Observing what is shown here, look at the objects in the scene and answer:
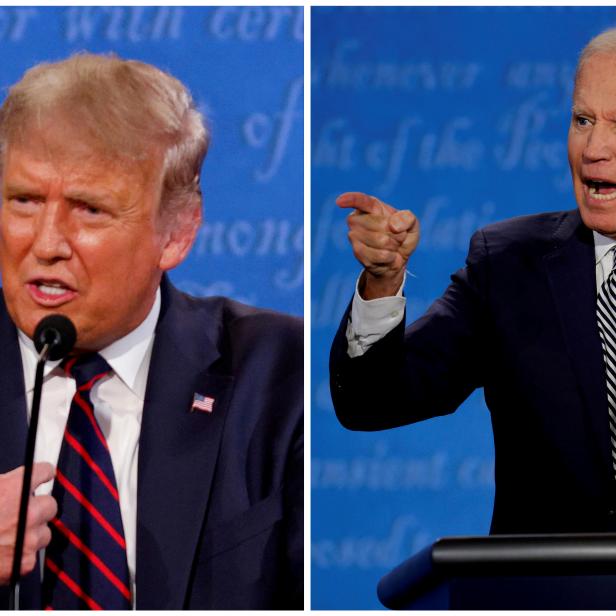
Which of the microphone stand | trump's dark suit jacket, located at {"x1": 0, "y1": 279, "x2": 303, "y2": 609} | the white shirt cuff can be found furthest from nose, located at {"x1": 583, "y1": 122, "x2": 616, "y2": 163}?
the microphone stand

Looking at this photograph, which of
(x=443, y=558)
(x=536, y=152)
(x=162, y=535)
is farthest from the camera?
A: (x=536, y=152)

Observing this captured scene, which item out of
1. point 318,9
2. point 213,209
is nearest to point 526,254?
point 213,209

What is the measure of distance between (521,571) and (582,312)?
34.3 inches

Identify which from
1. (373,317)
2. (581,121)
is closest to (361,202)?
(373,317)

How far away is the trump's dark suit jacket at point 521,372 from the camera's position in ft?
7.40

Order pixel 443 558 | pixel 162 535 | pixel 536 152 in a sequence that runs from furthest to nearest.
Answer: pixel 536 152
pixel 162 535
pixel 443 558

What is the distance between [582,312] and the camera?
2.37 metres

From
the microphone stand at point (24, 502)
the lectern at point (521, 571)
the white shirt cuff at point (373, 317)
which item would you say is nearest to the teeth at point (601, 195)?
the white shirt cuff at point (373, 317)

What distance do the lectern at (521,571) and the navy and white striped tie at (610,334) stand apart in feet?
1.95

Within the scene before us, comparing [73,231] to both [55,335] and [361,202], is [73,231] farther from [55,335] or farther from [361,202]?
[361,202]

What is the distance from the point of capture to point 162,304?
95.6 inches

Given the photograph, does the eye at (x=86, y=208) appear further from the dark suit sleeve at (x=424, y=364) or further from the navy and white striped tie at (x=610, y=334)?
the navy and white striped tie at (x=610, y=334)

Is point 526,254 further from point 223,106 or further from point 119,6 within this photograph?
point 119,6

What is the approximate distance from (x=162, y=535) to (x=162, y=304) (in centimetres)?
47
